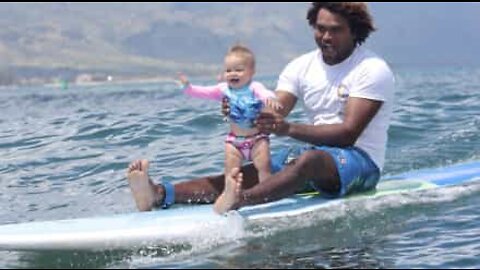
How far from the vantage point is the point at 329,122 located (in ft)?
26.4

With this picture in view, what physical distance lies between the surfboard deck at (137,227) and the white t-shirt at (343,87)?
0.66 m

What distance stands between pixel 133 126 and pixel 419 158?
7520 millimetres

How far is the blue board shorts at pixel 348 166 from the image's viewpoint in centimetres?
782

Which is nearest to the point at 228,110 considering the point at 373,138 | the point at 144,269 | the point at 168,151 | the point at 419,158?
the point at 373,138

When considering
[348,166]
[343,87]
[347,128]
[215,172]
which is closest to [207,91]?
[343,87]

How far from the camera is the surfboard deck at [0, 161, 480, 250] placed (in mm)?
6750

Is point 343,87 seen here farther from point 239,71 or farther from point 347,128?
point 239,71

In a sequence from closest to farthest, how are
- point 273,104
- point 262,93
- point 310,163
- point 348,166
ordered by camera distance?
point 310,163
point 273,104
point 348,166
point 262,93

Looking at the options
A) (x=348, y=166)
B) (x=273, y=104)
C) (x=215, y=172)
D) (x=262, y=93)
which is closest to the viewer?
(x=273, y=104)

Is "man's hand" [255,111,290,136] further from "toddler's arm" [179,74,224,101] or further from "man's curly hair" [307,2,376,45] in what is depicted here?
"man's curly hair" [307,2,376,45]

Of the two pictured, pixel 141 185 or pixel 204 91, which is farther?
pixel 204 91

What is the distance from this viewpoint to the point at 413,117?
17.4 m

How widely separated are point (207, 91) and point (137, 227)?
1799 mm

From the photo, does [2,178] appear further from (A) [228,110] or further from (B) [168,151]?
(A) [228,110]
